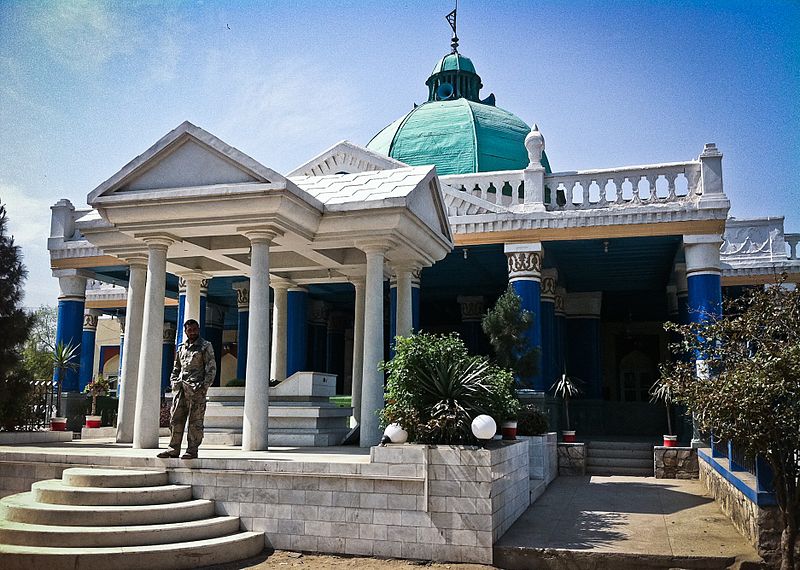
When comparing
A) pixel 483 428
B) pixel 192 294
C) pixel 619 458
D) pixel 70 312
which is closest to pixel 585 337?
pixel 619 458

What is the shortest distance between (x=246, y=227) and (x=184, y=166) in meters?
1.33

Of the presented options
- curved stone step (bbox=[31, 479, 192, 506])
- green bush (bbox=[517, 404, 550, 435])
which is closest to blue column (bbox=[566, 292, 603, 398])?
green bush (bbox=[517, 404, 550, 435])

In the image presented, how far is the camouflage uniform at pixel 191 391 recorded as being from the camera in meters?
9.64

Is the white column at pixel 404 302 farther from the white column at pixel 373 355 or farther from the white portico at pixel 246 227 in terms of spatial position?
the white column at pixel 373 355

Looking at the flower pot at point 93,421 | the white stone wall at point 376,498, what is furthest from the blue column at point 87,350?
the white stone wall at point 376,498

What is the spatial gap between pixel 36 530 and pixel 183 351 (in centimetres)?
278

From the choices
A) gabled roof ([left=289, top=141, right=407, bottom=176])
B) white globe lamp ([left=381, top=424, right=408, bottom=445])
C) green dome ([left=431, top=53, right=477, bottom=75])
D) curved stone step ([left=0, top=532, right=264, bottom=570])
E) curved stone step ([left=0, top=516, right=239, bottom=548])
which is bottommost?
curved stone step ([left=0, top=532, right=264, bottom=570])

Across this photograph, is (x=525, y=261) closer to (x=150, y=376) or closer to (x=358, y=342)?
(x=358, y=342)

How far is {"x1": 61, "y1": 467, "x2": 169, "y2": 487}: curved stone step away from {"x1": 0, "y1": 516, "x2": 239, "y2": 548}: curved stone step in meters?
0.84

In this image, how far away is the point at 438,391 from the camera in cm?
946

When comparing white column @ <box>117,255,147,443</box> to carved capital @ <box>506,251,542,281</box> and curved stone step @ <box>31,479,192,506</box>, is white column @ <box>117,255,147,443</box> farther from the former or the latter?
carved capital @ <box>506,251,542,281</box>

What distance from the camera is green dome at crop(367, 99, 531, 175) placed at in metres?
22.2

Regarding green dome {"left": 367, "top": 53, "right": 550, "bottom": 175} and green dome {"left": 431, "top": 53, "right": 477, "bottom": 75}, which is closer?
green dome {"left": 367, "top": 53, "right": 550, "bottom": 175}

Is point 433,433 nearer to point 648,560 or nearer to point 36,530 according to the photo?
point 648,560
